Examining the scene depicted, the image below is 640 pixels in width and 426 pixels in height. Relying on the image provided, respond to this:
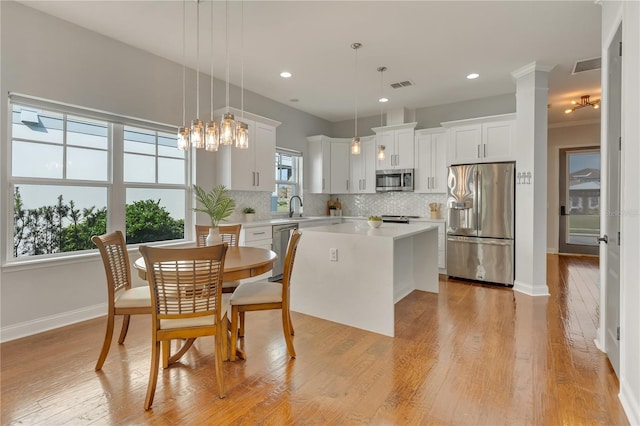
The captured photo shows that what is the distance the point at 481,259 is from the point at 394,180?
206 centimetres

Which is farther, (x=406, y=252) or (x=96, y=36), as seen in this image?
(x=406, y=252)

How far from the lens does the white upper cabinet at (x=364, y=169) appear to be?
21.2ft

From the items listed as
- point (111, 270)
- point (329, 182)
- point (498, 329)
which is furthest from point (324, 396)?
point (329, 182)

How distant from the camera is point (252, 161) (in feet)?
16.1

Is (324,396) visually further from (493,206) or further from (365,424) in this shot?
(493,206)

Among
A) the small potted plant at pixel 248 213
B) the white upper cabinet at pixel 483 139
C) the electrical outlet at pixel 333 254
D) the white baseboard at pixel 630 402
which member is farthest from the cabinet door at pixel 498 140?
the small potted plant at pixel 248 213

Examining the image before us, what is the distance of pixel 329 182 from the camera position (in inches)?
260

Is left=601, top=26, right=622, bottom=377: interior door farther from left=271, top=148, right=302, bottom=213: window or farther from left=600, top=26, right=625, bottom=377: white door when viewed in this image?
left=271, top=148, right=302, bottom=213: window

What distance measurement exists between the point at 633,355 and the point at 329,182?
5.21 m

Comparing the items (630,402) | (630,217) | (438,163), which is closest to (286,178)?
(438,163)

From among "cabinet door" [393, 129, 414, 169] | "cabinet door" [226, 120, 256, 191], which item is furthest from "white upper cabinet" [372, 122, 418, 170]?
"cabinet door" [226, 120, 256, 191]

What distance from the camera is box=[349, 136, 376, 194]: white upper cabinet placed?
648cm

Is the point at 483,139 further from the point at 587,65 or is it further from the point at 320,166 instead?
the point at 320,166

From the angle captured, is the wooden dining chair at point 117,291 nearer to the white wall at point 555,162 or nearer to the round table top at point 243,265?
the round table top at point 243,265
